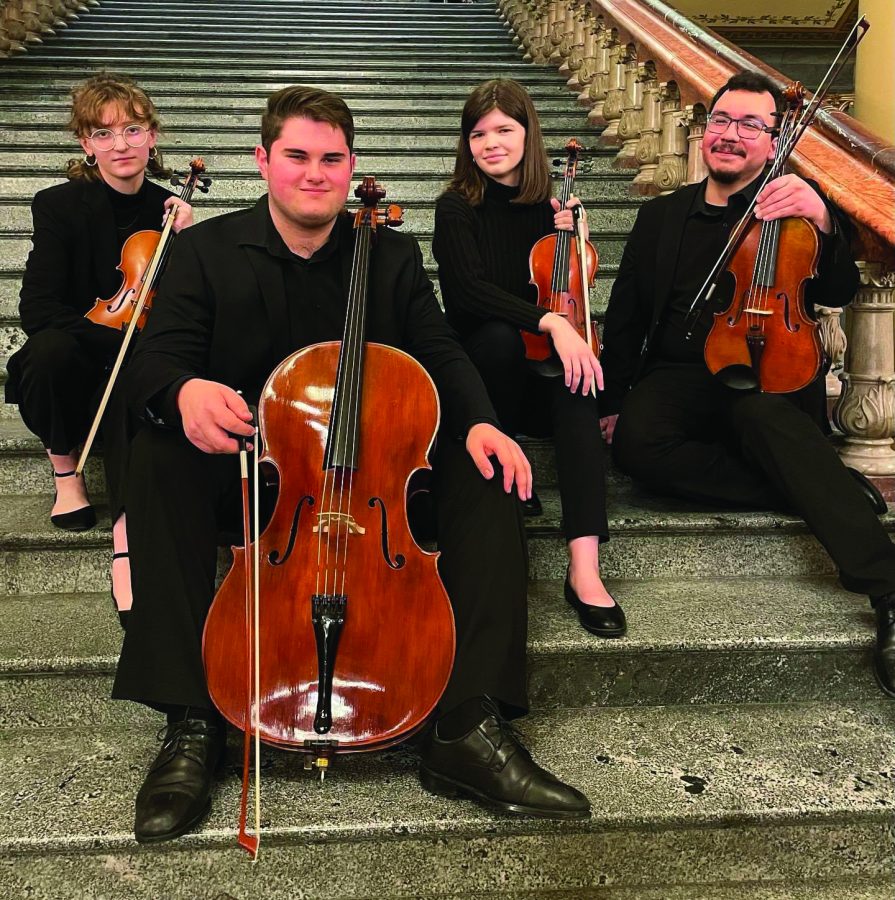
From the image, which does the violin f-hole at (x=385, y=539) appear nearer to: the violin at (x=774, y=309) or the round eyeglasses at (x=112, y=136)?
the violin at (x=774, y=309)

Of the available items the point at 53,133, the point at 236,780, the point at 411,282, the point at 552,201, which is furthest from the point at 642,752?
the point at 53,133

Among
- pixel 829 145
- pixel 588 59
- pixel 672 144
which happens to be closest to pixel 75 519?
pixel 829 145

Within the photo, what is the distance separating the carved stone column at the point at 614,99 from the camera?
347cm

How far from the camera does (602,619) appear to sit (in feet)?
5.13

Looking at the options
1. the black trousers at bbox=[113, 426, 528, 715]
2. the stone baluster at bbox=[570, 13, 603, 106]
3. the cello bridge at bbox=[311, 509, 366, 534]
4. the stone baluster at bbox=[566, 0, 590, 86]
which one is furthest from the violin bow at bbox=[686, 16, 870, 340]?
the stone baluster at bbox=[566, 0, 590, 86]

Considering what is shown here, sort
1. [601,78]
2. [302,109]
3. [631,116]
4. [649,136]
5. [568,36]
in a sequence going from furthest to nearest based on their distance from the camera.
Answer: [568,36] → [601,78] → [631,116] → [649,136] → [302,109]

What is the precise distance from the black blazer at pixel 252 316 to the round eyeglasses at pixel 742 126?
0.77 m

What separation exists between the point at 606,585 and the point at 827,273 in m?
0.79

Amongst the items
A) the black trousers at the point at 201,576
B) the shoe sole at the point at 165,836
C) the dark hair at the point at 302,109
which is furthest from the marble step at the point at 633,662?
the dark hair at the point at 302,109

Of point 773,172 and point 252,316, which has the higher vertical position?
point 773,172

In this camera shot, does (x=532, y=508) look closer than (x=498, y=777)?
No

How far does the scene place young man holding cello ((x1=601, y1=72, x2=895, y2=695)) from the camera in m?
1.61

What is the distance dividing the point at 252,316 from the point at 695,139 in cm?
171

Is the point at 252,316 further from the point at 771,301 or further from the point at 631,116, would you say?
the point at 631,116
